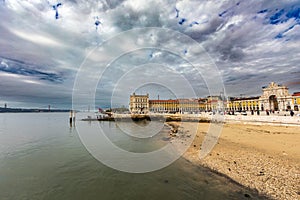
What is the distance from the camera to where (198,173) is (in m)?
7.79

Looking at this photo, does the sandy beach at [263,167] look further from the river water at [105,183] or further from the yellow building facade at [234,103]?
the yellow building facade at [234,103]

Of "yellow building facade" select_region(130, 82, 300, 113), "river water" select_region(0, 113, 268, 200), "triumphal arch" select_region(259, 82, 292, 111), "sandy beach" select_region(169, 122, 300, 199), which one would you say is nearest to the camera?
"sandy beach" select_region(169, 122, 300, 199)

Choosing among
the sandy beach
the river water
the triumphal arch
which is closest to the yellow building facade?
the triumphal arch

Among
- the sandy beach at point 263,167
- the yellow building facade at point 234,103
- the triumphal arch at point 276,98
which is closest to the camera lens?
the sandy beach at point 263,167

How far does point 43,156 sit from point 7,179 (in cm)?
416

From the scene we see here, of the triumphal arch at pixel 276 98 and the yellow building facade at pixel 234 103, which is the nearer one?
the triumphal arch at pixel 276 98

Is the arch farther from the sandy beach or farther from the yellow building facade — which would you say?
the sandy beach

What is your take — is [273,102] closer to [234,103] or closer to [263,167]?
[234,103]

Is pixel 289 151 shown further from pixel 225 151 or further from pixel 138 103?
pixel 138 103

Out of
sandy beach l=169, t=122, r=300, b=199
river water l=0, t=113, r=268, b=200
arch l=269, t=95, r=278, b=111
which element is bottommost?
river water l=0, t=113, r=268, b=200

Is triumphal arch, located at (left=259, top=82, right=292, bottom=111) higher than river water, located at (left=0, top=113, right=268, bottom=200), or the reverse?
triumphal arch, located at (left=259, top=82, right=292, bottom=111)

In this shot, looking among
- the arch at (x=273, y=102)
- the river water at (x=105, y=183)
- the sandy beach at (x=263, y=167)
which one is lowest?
the river water at (x=105, y=183)

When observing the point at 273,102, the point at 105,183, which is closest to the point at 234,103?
the point at 273,102

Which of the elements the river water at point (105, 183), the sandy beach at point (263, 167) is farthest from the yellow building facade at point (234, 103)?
the river water at point (105, 183)
